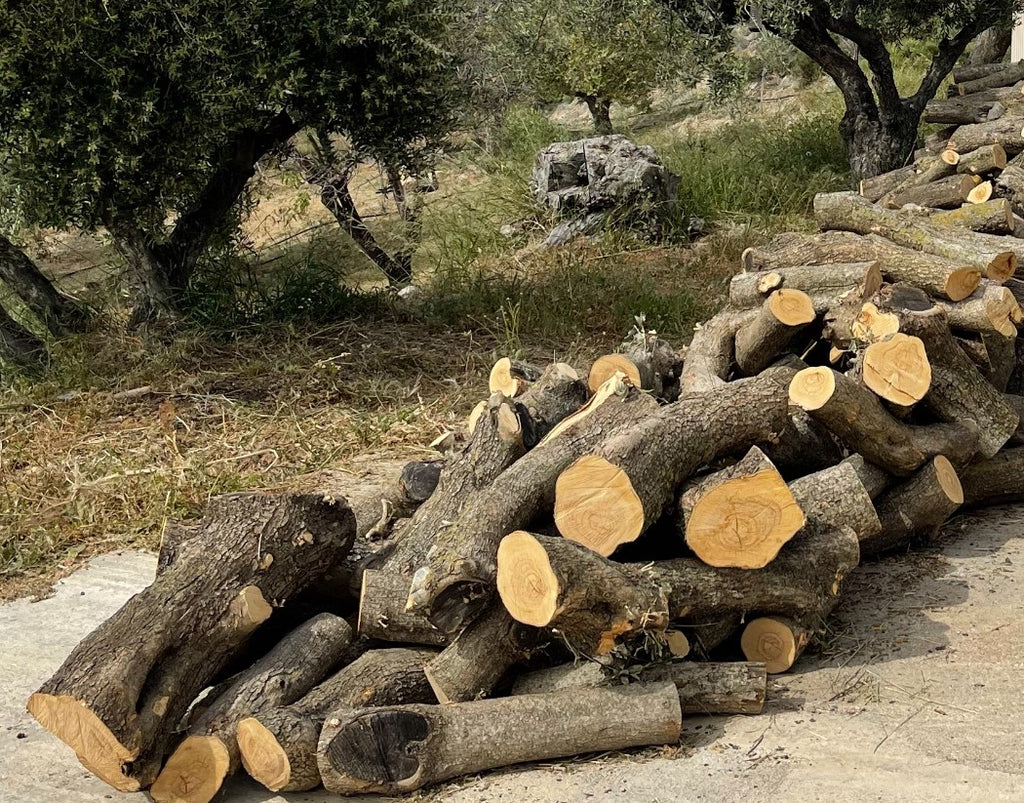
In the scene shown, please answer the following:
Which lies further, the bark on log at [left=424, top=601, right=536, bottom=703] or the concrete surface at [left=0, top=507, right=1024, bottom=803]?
the bark on log at [left=424, top=601, right=536, bottom=703]

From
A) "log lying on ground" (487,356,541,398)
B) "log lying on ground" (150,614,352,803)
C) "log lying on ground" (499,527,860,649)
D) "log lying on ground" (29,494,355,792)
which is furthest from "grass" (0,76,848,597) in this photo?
"log lying on ground" (499,527,860,649)

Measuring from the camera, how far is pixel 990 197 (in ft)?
24.4

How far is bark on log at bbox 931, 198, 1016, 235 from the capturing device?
6.53 meters

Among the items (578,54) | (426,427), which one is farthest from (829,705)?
(578,54)

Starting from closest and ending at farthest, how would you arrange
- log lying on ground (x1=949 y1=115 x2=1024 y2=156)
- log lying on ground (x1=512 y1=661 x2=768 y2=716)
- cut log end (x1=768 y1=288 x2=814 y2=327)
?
log lying on ground (x1=512 y1=661 x2=768 y2=716)
cut log end (x1=768 y1=288 x2=814 y2=327)
log lying on ground (x1=949 y1=115 x2=1024 y2=156)

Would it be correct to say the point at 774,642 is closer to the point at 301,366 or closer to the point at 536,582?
the point at 536,582

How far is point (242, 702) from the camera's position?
359 cm

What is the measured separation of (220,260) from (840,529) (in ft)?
19.1

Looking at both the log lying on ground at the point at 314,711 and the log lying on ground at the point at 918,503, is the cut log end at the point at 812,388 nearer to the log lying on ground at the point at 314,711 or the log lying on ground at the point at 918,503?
the log lying on ground at the point at 918,503

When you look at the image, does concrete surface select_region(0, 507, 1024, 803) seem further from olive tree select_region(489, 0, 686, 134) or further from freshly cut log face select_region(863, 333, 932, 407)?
olive tree select_region(489, 0, 686, 134)

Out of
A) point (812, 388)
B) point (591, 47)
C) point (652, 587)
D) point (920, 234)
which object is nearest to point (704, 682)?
point (652, 587)

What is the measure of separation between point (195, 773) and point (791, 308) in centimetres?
317

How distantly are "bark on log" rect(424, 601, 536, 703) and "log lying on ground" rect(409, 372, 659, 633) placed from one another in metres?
0.08

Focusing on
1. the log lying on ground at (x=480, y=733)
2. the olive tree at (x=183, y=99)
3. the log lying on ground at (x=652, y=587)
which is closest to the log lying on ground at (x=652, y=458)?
the log lying on ground at (x=652, y=587)
